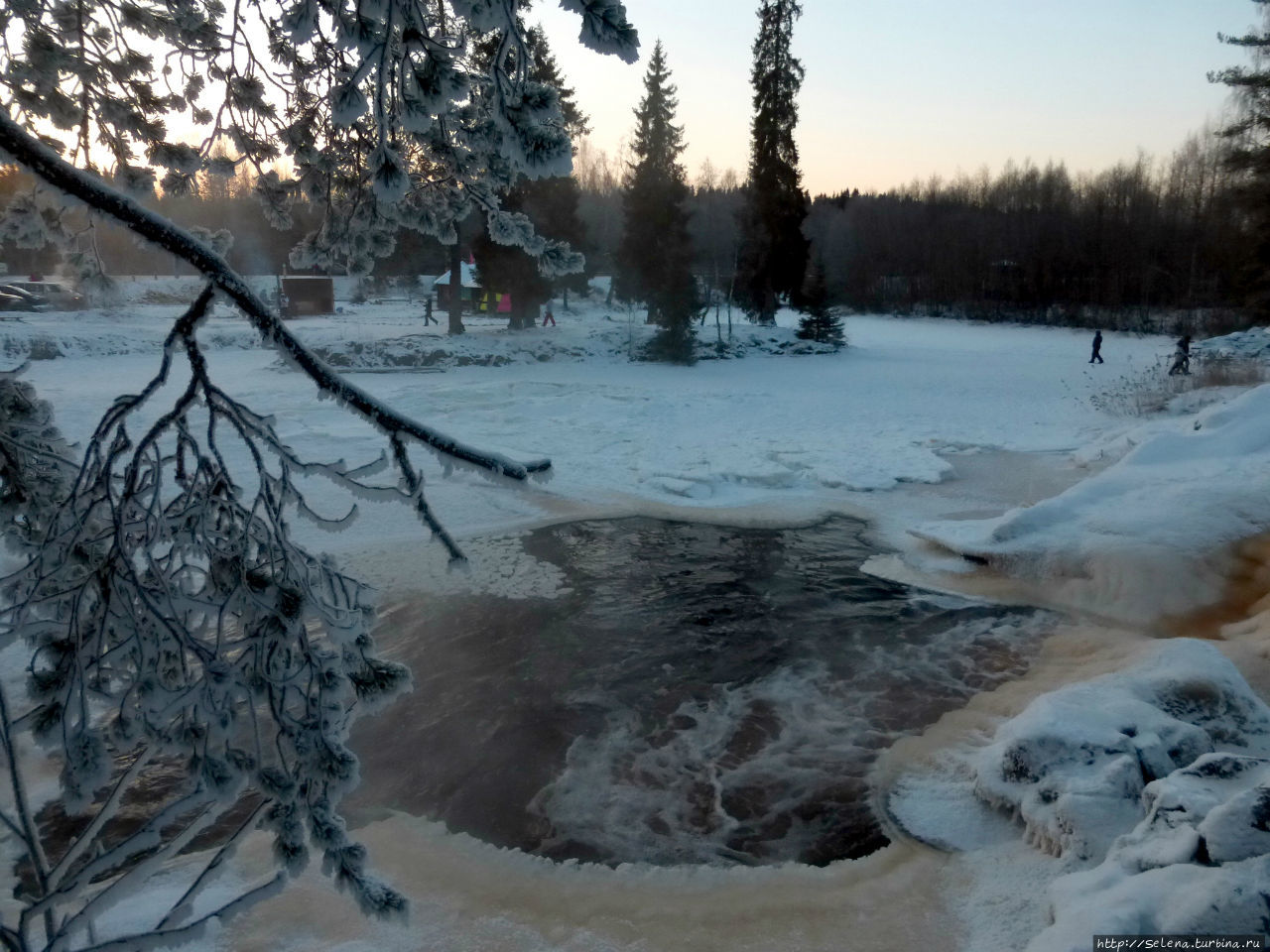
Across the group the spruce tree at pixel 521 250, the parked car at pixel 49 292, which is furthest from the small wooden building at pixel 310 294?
the spruce tree at pixel 521 250

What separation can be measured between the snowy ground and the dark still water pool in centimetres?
35

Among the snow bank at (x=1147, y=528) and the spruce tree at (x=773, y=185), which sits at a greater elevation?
the spruce tree at (x=773, y=185)

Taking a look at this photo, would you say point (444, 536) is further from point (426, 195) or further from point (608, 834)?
point (608, 834)

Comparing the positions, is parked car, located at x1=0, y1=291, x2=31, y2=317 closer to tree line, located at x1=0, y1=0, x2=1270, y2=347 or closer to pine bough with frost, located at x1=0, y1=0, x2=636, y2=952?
tree line, located at x1=0, y1=0, x2=1270, y2=347

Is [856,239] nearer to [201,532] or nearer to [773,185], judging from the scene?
[773,185]

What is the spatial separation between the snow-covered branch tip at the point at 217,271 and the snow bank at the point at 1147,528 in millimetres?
8501

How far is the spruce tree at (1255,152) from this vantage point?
2647 centimetres

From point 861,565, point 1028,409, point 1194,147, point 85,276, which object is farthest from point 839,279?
point 85,276

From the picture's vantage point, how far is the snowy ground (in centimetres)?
490

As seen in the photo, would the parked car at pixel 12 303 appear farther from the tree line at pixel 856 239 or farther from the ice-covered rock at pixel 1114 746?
the ice-covered rock at pixel 1114 746

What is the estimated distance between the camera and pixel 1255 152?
2656 cm

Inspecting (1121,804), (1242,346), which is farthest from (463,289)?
(1121,804)

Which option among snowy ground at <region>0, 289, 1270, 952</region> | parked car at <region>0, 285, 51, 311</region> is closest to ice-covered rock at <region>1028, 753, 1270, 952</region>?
snowy ground at <region>0, 289, 1270, 952</region>

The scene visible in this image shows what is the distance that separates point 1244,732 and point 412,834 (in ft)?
19.1
